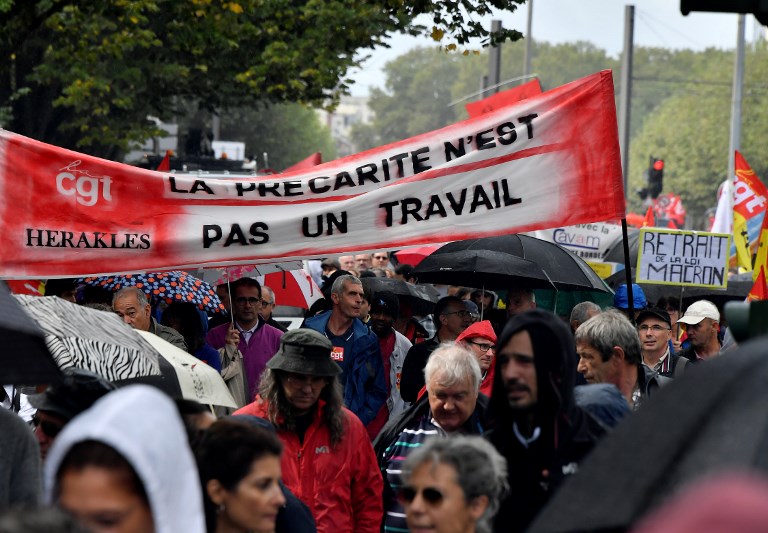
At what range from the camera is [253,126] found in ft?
203

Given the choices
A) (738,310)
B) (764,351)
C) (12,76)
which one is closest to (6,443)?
(738,310)

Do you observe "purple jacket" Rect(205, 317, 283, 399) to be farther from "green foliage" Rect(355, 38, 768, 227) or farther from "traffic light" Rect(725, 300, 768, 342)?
"green foliage" Rect(355, 38, 768, 227)

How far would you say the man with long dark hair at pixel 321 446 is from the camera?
5.93m

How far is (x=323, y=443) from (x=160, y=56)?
1620cm

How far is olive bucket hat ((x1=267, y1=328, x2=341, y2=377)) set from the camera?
20.1 ft

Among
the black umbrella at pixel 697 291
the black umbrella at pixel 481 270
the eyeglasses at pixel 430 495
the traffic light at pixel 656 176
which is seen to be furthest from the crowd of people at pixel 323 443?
the traffic light at pixel 656 176

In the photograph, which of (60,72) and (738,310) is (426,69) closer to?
(60,72)

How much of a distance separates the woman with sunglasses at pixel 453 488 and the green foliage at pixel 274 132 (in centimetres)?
4935

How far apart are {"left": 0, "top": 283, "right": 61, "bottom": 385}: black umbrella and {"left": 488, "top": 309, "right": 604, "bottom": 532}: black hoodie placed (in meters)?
1.29

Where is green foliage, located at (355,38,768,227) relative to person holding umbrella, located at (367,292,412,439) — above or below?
above

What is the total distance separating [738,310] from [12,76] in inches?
857

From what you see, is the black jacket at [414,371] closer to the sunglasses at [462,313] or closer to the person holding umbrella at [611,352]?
the sunglasses at [462,313]

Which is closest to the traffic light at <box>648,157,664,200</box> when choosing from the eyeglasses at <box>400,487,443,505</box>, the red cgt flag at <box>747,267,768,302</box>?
the red cgt flag at <box>747,267,768,302</box>

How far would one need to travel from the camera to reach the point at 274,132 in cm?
6600
